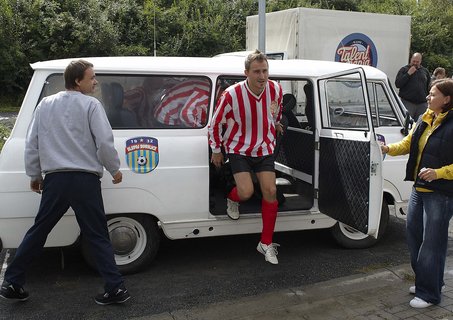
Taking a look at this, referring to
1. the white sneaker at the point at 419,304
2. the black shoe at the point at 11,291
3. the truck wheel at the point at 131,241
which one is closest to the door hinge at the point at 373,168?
the white sneaker at the point at 419,304

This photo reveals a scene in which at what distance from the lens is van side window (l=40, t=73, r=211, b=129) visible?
166 inches

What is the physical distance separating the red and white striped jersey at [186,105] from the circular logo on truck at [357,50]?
22.1ft

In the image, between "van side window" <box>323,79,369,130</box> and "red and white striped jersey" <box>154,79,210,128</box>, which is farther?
"van side window" <box>323,79,369,130</box>

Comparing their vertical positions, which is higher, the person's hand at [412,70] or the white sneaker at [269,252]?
the person's hand at [412,70]

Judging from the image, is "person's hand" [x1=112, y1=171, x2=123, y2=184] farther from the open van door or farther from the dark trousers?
the open van door

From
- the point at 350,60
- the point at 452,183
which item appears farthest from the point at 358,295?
the point at 350,60

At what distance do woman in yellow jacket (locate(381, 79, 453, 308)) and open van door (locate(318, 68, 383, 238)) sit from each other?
293 millimetres

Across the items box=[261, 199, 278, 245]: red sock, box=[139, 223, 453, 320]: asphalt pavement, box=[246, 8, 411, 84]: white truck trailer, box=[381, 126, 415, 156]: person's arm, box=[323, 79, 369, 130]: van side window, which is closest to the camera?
box=[139, 223, 453, 320]: asphalt pavement

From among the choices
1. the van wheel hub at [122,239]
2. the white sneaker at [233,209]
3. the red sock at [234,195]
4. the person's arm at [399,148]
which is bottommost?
the van wheel hub at [122,239]

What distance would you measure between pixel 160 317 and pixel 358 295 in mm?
1594

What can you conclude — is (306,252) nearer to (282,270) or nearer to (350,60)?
(282,270)

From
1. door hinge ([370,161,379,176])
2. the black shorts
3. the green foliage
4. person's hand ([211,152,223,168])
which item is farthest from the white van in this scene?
the green foliage

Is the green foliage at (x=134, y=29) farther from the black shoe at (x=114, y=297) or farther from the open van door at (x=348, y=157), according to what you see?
the black shoe at (x=114, y=297)

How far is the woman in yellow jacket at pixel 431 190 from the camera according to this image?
11.5 feet
